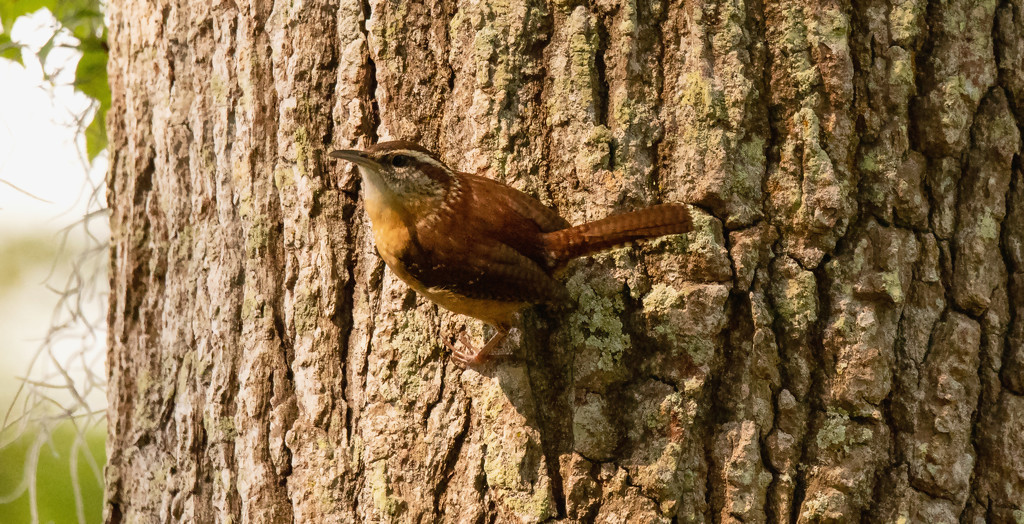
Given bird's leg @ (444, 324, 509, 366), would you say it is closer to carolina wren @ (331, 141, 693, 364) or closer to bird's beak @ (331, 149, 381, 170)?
carolina wren @ (331, 141, 693, 364)

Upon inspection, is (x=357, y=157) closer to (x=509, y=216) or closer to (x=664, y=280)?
(x=509, y=216)

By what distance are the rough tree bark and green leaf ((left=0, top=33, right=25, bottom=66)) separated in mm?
1830

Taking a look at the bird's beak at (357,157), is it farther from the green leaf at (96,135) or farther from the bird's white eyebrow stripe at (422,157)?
the green leaf at (96,135)

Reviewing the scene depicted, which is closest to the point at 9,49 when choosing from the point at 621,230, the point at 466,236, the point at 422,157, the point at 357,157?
the point at 357,157

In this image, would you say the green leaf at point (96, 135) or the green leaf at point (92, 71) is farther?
the green leaf at point (96, 135)

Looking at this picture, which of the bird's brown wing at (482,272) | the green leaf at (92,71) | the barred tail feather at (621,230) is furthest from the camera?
the green leaf at (92,71)

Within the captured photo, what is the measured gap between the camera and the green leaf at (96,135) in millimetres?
3698

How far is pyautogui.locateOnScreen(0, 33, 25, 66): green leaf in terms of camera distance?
3611 millimetres

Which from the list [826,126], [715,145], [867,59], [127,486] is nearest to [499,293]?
[715,145]

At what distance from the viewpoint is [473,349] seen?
2469 mm

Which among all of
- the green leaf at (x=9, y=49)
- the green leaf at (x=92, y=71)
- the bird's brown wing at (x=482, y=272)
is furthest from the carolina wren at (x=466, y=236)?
the green leaf at (x=9, y=49)

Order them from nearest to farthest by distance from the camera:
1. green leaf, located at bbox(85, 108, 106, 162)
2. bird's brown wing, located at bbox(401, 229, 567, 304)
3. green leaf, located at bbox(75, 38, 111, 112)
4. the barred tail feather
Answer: the barred tail feather, bird's brown wing, located at bbox(401, 229, 567, 304), green leaf, located at bbox(75, 38, 111, 112), green leaf, located at bbox(85, 108, 106, 162)

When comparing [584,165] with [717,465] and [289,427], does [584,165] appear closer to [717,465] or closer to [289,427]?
[717,465]

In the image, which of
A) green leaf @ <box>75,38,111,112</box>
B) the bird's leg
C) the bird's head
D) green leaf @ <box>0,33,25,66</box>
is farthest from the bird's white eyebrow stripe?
green leaf @ <box>0,33,25,66</box>
